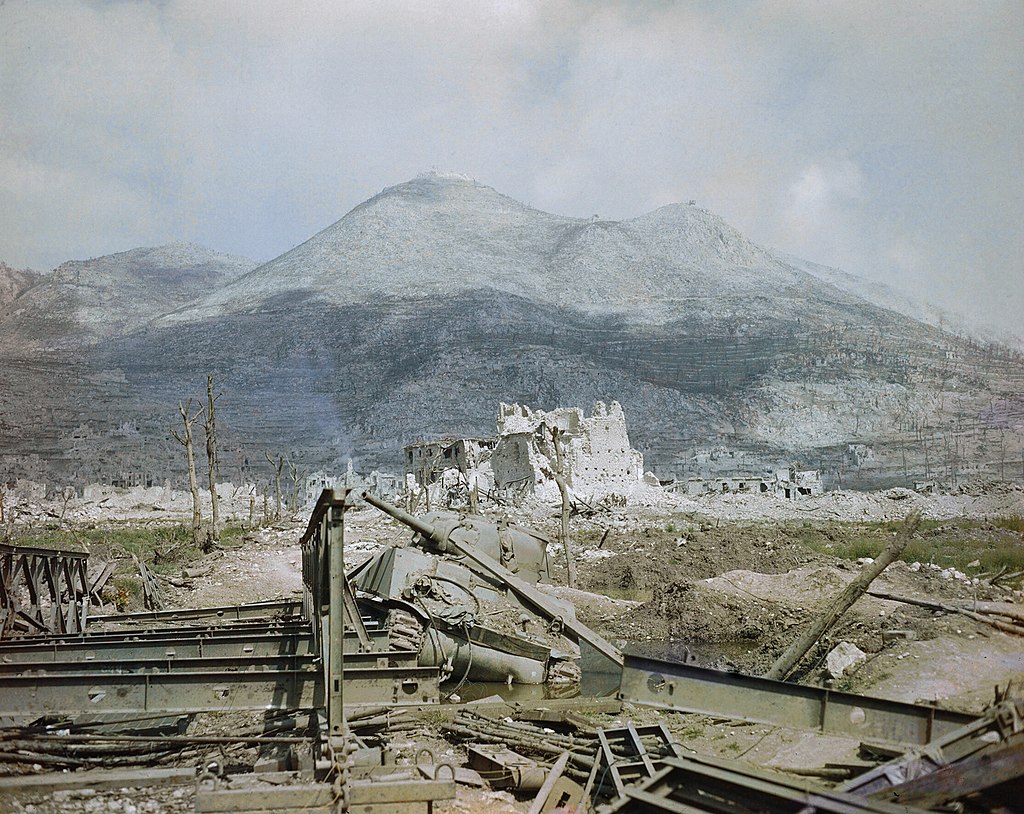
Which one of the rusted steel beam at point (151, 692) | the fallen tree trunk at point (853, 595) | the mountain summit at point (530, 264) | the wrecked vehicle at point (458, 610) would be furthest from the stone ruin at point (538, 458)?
the mountain summit at point (530, 264)

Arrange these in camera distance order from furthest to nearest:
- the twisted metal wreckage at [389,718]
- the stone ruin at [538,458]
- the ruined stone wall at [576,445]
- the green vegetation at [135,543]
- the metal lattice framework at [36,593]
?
the ruined stone wall at [576,445] → the stone ruin at [538,458] → the green vegetation at [135,543] → the metal lattice framework at [36,593] → the twisted metal wreckage at [389,718]

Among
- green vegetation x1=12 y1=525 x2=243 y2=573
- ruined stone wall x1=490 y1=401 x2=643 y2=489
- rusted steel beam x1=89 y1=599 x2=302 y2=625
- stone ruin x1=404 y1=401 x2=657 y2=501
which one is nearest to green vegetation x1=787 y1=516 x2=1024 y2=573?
rusted steel beam x1=89 y1=599 x2=302 y2=625

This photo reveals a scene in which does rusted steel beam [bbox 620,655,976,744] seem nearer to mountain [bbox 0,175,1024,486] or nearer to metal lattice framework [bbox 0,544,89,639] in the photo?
metal lattice framework [bbox 0,544,89,639]

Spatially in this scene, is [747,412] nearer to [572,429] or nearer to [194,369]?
[572,429]

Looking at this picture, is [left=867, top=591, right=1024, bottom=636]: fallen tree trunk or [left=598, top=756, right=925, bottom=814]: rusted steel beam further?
[left=867, top=591, right=1024, bottom=636]: fallen tree trunk

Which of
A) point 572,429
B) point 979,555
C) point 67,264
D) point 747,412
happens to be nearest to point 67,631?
point 979,555

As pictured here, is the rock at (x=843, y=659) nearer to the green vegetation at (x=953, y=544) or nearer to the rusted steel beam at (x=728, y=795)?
the green vegetation at (x=953, y=544)
